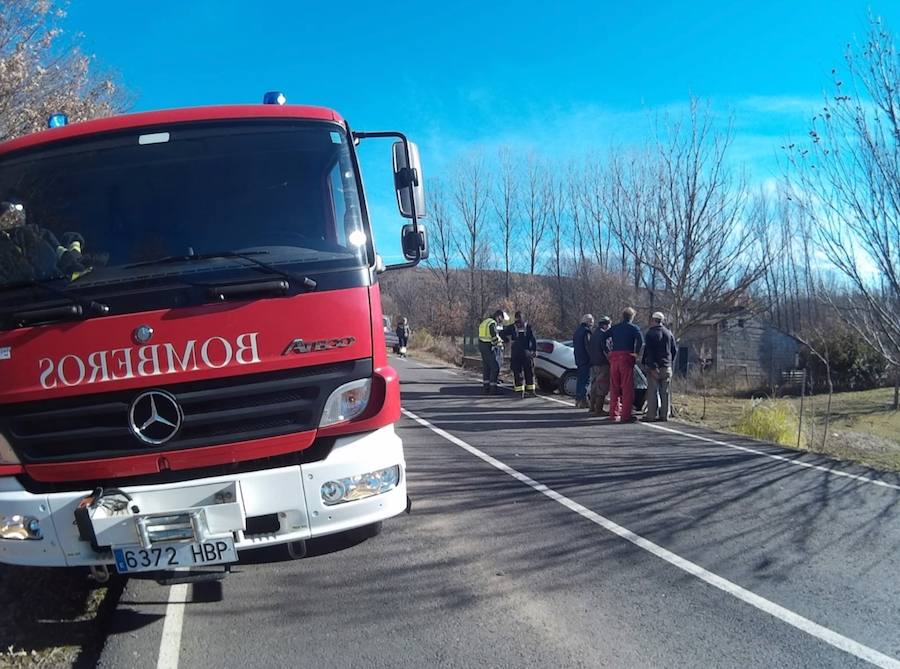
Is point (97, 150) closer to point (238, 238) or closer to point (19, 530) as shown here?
point (238, 238)

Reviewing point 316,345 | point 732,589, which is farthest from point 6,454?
point 732,589

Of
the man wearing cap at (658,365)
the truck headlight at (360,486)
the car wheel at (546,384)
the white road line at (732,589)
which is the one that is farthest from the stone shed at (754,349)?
the truck headlight at (360,486)

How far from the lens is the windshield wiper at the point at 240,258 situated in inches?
141

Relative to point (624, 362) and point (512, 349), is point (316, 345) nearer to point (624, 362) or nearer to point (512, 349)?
point (624, 362)

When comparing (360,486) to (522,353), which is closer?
(360,486)

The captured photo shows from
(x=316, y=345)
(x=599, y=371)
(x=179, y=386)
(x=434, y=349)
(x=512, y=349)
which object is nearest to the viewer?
(x=179, y=386)

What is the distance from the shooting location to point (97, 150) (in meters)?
4.07

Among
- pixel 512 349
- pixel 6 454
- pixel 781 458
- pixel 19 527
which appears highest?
pixel 6 454

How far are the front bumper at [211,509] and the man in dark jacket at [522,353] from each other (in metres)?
10.8

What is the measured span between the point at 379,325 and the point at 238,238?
97 centimetres

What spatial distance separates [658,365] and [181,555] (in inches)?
338

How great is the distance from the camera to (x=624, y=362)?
10555mm

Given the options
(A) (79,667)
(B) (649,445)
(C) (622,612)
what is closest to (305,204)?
(A) (79,667)

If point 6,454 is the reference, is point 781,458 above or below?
below
